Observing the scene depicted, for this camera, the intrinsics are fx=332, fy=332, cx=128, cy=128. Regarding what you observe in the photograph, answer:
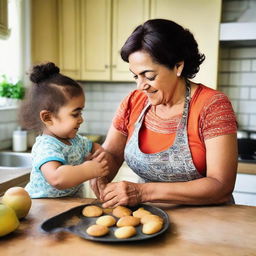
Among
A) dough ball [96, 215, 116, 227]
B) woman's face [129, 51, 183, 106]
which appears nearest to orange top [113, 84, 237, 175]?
woman's face [129, 51, 183, 106]

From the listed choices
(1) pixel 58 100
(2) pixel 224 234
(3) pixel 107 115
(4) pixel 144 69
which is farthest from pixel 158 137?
(3) pixel 107 115

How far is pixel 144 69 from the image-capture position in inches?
47.7

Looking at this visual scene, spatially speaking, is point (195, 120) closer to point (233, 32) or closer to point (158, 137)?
point (158, 137)

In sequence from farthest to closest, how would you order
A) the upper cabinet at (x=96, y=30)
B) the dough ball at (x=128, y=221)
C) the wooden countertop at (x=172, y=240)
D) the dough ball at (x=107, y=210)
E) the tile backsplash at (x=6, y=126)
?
the upper cabinet at (x=96, y=30) < the tile backsplash at (x=6, y=126) < the dough ball at (x=107, y=210) < the dough ball at (x=128, y=221) < the wooden countertop at (x=172, y=240)

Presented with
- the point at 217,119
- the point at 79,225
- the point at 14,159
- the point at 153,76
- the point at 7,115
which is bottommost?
the point at 14,159

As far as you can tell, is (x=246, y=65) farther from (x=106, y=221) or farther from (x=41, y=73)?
(x=106, y=221)

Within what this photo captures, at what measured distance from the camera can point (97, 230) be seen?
783mm

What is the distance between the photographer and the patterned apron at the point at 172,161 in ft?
4.03

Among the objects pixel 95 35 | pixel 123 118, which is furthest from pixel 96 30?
pixel 123 118

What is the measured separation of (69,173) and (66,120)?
241 millimetres

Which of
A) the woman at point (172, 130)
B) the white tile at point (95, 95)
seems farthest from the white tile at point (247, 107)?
the woman at point (172, 130)

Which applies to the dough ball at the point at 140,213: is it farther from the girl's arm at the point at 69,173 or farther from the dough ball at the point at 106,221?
the girl's arm at the point at 69,173

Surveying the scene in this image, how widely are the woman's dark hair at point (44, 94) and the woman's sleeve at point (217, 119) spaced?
0.47 metres

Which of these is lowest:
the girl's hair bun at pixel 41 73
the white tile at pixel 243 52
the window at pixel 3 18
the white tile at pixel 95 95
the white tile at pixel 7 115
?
the white tile at pixel 7 115
